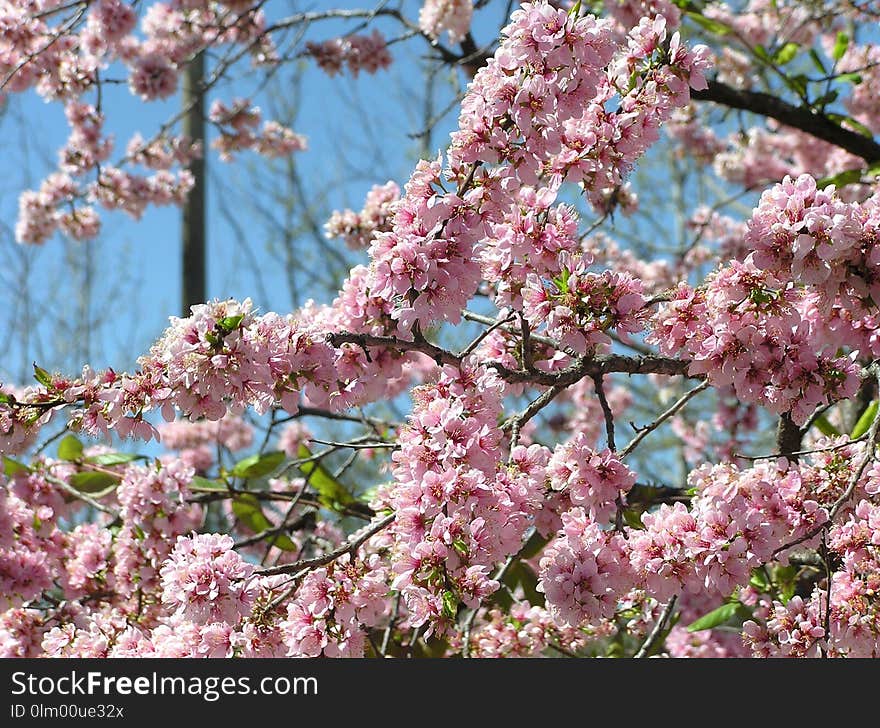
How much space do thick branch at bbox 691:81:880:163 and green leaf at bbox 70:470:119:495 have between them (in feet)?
9.25

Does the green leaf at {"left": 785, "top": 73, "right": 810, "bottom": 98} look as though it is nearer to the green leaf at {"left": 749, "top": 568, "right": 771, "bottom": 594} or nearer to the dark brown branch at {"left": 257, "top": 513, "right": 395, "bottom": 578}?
the green leaf at {"left": 749, "top": 568, "right": 771, "bottom": 594}

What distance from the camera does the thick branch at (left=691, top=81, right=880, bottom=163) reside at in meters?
3.57

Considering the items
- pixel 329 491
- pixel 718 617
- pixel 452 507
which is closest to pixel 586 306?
pixel 452 507

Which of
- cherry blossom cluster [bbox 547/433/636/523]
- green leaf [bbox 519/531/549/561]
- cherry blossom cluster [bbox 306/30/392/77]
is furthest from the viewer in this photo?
cherry blossom cluster [bbox 306/30/392/77]

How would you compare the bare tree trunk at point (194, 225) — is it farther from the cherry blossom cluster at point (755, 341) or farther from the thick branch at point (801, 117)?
the cherry blossom cluster at point (755, 341)

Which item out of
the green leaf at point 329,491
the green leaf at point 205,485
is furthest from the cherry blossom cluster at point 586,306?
the green leaf at point 205,485

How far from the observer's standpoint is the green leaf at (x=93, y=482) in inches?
133

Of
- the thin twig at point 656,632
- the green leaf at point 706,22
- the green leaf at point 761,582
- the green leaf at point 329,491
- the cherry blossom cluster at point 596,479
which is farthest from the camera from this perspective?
the green leaf at point 706,22

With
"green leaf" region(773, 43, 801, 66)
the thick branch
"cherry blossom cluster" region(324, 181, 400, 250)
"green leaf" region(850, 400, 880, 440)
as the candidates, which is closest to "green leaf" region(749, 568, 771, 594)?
"green leaf" region(850, 400, 880, 440)

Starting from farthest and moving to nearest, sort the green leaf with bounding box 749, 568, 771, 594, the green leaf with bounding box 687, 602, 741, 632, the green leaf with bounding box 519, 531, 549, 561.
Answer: the green leaf with bounding box 519, 531, 549, 561, the green leaf with bounding box 687, 602, 741, 632, the green leaf with bounding box 749, 568, 771, 594

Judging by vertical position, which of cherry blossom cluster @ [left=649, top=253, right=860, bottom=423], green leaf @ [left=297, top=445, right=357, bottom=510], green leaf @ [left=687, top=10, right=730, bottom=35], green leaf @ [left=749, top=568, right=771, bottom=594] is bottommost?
green leaf @ [left=749, top=568, right=771, bottom=594]

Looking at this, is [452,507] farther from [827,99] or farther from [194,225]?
[194,225]

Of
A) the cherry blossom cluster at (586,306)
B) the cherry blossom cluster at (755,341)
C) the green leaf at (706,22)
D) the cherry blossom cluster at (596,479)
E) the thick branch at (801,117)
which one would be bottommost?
the cherry blossom cluster at (596,479)

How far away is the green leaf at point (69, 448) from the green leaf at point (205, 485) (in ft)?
1.66
